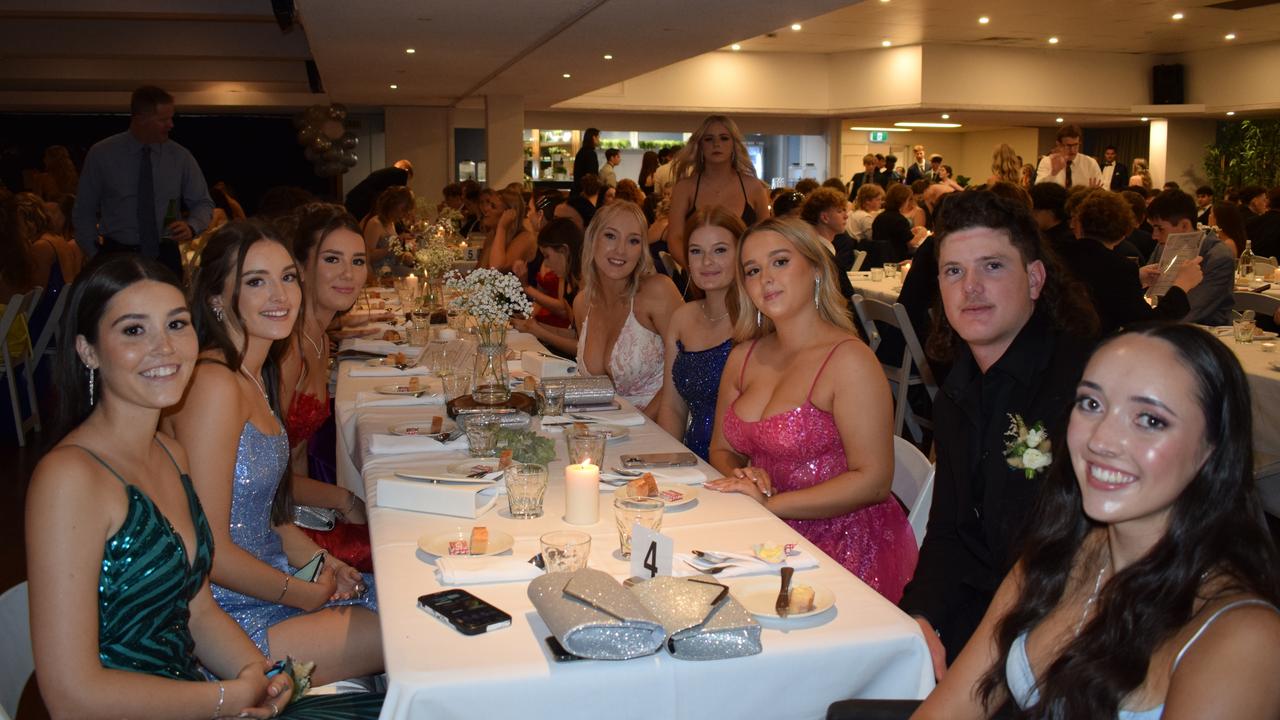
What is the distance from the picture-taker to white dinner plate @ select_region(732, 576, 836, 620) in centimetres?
175

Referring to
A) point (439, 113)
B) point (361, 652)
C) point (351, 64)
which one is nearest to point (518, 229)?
point (351, 64)

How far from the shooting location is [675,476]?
8.52 feet

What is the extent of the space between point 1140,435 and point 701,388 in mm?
2330

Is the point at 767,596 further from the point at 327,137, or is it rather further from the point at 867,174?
the point at 327,137

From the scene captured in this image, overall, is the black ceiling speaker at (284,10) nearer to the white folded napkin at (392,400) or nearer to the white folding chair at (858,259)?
the white folding chair at (858,259)

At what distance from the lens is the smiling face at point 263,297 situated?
2799 mm

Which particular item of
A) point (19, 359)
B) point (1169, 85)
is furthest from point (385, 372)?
point (1169, 85)

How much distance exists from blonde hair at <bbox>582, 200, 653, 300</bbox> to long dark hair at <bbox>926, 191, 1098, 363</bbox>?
2279mm

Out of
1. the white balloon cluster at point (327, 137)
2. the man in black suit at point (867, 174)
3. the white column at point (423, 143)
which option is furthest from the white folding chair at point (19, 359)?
the man in black suit at point (867, 174)

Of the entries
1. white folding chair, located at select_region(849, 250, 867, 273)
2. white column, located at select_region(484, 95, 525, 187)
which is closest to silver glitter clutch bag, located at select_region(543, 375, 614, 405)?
white folding chair, located at select_region(849, 250, 867, 273)

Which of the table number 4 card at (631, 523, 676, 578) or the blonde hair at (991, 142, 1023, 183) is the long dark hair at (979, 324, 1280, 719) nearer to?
the table number 4 card at (631, 523, 676, 578)

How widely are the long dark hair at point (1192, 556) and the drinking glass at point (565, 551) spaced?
80cm

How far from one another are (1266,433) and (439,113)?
14197 mm

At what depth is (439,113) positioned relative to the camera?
1659cm
